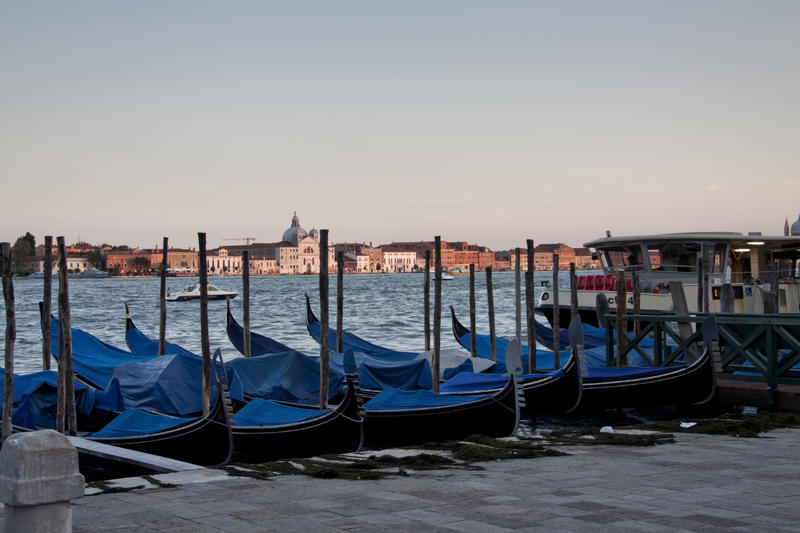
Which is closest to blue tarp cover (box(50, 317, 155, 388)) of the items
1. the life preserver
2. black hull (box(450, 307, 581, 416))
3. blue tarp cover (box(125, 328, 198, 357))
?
blue tarp cover (box(125, 328, 198, 357))

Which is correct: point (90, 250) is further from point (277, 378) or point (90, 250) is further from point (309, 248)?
point (277, 378)

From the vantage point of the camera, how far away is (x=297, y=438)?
26.2ft

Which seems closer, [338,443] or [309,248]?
[338,443]

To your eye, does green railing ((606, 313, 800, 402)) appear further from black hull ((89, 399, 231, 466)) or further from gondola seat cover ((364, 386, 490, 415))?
black hull ((89, 399, 231, 466))

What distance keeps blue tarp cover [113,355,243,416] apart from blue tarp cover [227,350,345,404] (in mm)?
598

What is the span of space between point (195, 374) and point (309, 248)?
471ft

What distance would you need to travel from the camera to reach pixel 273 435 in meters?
8.02

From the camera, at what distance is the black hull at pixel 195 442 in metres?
7.72

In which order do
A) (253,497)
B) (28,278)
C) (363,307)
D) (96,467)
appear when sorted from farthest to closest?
(28,278)
(363,307)
(96,467)
(253,497)

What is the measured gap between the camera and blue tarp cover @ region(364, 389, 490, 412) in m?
8.88

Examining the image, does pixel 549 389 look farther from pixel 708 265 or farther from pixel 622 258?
pixel 622 258

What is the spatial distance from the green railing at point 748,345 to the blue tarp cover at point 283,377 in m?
3.39

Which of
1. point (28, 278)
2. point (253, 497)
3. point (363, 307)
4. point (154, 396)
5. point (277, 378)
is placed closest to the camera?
point (253, 497)

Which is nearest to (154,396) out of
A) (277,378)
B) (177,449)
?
(277,378)
